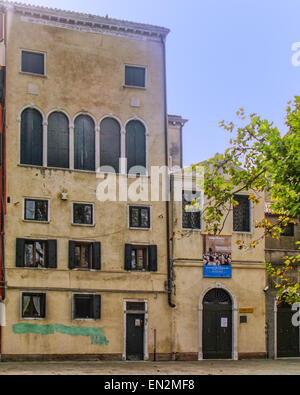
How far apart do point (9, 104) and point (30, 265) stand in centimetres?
719

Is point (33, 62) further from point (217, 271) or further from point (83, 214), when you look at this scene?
point (217, 271)

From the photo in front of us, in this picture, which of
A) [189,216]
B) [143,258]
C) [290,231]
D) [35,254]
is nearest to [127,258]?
[143,258]

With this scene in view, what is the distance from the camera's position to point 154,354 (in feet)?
116

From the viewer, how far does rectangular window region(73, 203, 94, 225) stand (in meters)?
34.9

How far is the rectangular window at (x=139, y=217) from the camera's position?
36.1 meters

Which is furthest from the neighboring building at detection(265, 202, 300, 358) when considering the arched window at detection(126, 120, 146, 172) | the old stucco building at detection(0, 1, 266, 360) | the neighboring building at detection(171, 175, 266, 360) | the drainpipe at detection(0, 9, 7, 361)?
the drainpipe at detection(0, 9, 7, 361)

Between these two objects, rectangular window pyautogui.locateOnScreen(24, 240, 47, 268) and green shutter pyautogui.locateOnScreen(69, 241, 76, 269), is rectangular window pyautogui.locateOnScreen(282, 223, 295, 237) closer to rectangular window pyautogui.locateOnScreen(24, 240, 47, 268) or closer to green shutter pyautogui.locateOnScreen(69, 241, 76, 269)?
green shutter pyautogui.locateOnScreen(69, 241, 76, 269)

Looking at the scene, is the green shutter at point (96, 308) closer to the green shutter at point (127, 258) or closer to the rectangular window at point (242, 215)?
the green shutter at point (127, 258)

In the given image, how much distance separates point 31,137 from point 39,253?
205 inches

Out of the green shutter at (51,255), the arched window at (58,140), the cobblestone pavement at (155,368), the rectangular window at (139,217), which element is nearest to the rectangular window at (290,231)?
the cobblestone pavement at (155,368)

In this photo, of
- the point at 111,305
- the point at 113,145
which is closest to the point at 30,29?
the point at 113,145

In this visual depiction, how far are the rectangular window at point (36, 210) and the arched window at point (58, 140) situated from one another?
5.97 ft

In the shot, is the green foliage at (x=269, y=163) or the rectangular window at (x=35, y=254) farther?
the rectangular window at (x=35, y=254)

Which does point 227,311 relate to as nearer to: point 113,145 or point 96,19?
Answer: point 113,145
